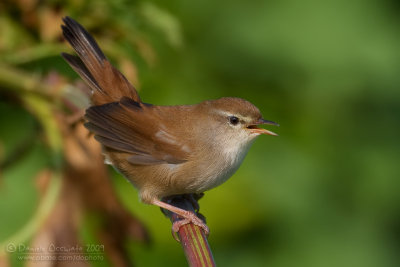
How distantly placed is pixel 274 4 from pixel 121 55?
1653mm

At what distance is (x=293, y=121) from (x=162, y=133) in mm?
1365

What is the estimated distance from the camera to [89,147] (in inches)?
104

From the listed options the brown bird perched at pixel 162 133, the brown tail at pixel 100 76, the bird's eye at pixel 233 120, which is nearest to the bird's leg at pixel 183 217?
the brown bird perched at pixel 162 133

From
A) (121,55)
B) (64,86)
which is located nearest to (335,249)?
(121,55)

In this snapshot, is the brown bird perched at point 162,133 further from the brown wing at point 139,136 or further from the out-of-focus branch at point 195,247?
the out-of-focus branch at point 195,247

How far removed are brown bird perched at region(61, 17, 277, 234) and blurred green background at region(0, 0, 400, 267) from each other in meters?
0.71

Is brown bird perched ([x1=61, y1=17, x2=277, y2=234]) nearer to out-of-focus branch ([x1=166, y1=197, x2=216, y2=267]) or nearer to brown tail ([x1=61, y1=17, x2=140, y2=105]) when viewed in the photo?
brown tail ([x1=61, y1=17, x2=140, y2=105])

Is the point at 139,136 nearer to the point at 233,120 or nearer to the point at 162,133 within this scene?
the point at 162,133

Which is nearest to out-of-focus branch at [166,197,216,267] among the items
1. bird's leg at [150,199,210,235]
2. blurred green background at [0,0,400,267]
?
bird's leg at [150,199,210,235]

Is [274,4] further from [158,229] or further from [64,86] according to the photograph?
[64,86]

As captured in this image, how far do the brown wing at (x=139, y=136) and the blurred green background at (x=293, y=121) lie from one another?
835mm

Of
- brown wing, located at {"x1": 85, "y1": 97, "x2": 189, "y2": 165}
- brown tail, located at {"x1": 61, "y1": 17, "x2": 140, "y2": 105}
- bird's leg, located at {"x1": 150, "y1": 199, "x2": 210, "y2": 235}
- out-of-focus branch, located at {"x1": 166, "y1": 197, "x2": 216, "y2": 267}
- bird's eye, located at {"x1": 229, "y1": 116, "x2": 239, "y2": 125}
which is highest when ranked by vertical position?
brown tail, located at {"x1": 61, "y1": 17, "x2": 140, "y2": 105}

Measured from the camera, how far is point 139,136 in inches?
117

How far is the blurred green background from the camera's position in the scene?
3.87m
